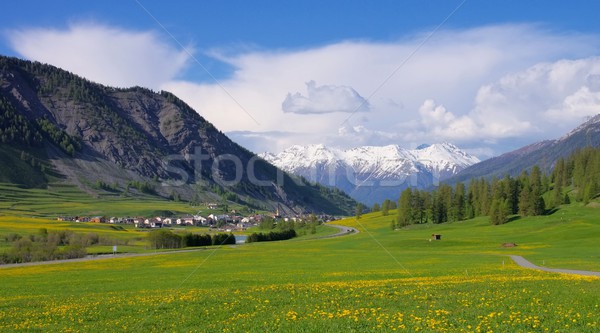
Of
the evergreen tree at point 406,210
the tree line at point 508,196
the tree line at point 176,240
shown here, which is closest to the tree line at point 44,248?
the tree line at point 176,240

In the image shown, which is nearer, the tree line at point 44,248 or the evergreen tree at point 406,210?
the tree line at point 44,248

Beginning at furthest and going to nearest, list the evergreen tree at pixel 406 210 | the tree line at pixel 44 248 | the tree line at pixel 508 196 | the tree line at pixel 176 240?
1. the evergreen tree at pixel 406 210
2. the tree line at pixel 508 196
3. the tree line at pixel 176 240
4. the tree line at pixel 44 248

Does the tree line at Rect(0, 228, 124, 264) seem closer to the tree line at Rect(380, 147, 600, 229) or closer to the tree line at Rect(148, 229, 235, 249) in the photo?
the tree line at Rect(148, 229, 235, 249)

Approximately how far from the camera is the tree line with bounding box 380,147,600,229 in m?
148

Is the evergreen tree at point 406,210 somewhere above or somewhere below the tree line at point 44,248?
above

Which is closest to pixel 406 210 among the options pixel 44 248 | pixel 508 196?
pixel 508 196

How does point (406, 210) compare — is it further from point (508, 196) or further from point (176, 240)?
point (176, 240)

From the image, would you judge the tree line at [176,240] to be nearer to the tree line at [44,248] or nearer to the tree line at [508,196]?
the tree line at [44,248]

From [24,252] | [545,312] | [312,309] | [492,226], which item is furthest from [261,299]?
[492,226]

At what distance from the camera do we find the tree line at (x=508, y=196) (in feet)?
487

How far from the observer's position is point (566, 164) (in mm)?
190750

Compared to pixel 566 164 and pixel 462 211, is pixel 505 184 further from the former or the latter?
pixel 566 164

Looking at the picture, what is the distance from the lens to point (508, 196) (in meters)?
158

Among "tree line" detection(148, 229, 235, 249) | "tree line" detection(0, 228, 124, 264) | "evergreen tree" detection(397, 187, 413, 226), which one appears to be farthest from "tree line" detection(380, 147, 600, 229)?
"tree line" detection(0, 228, 124, 264)
